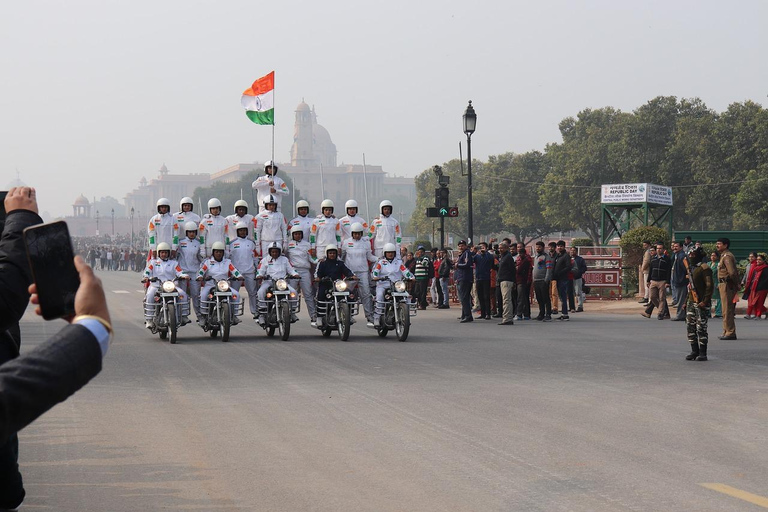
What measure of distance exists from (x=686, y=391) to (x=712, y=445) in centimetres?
322

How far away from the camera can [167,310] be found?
58.5 feet

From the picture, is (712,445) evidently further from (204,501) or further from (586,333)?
(586,333)

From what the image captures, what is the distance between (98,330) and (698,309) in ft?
43.1

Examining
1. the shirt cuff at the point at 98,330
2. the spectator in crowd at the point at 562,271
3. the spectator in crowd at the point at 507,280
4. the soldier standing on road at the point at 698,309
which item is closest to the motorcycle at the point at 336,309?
the spectator in crowd at the point at 507,280

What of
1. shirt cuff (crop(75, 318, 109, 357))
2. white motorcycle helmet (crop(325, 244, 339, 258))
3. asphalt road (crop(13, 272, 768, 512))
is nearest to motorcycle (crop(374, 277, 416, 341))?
white motorcycle helmet (crop(325, 244, 339, 258))

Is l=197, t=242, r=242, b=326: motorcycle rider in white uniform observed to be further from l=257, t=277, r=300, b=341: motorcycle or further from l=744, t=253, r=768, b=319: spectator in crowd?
l=744, t=253, r=768, b=319: spectator in crowd

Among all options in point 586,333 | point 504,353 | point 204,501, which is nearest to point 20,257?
point 204,501

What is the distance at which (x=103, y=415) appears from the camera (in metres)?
9.81

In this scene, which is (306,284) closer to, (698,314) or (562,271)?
(562,271)

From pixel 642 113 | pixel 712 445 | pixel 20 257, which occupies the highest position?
pixel 642 113

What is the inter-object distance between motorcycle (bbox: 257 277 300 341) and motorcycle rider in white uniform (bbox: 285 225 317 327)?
697mm

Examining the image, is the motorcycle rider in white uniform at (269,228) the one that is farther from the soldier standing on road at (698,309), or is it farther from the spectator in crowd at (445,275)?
the spectator in crowd at (445,275)

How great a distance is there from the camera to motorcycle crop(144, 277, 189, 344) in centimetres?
1778

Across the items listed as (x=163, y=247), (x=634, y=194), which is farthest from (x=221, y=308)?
(x=634, y=194)
